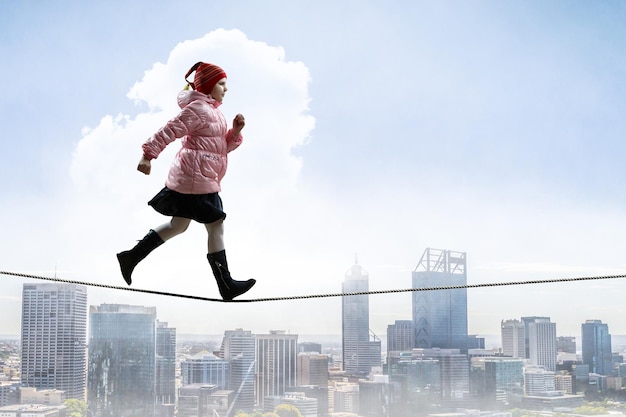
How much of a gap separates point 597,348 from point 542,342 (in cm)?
73

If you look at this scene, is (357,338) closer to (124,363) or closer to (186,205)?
(124,363)

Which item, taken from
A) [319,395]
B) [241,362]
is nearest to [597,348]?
[319,395]

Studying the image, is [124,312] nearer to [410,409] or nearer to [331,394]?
[331,394]

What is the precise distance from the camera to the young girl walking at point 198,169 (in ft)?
6.21

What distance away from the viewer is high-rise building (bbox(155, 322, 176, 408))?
30.2ft

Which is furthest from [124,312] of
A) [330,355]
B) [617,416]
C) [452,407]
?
[617,416]

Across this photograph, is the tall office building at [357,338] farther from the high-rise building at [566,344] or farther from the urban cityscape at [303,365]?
the high-rise building at [566,344]

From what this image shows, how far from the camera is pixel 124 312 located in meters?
9.59

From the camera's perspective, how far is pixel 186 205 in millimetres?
1928

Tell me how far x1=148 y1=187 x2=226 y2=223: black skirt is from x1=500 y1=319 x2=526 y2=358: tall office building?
31.8 ft

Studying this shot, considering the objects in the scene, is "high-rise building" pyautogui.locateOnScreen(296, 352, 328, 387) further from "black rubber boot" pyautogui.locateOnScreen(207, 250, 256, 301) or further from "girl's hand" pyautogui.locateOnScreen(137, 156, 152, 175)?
"girl's hand" pyautogui.locateOnScreen(137, 156, 152, 175)

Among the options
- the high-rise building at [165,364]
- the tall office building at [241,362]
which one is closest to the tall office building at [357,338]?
the tall office building at [241,362]

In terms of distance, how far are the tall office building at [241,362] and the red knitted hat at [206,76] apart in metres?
7.83

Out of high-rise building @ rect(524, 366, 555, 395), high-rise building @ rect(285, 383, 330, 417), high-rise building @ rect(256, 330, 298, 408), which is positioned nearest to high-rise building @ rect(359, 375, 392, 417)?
high-rise building @ rect(285, 383, 330, 417)
